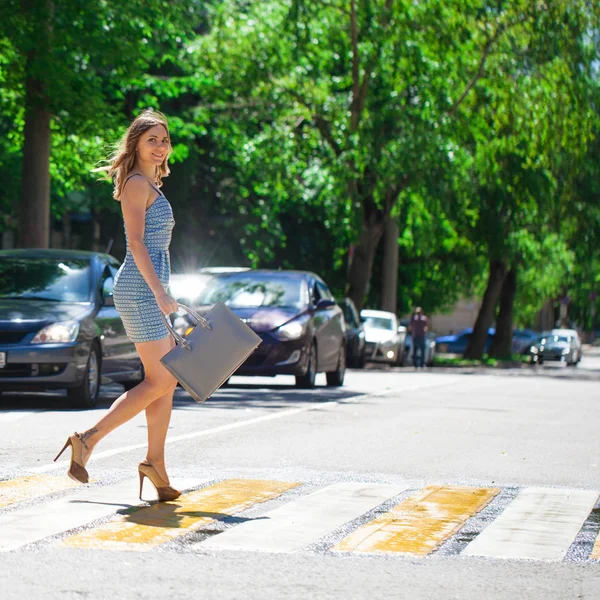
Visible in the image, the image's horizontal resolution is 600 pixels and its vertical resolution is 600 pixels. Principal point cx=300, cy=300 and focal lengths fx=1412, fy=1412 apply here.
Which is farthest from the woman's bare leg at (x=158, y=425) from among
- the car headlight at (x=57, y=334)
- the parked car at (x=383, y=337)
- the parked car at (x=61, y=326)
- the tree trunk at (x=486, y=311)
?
the tree trunk at (x=486, y=311)

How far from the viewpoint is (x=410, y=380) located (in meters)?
23.4

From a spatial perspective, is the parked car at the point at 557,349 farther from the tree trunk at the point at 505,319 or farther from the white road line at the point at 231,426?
the white road line at the point at 231,426

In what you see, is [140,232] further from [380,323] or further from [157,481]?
[380,323]

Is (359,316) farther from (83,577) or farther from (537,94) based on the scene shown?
(83,577)

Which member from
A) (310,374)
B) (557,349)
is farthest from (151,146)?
(557,349)

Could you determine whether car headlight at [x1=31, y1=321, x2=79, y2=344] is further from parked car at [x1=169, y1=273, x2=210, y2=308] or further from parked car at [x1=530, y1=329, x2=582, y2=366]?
parked car at [x1=530, y1=329, x2=582, y2=366]

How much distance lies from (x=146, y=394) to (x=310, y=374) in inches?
439

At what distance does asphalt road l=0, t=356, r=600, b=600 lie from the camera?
507 centimetres

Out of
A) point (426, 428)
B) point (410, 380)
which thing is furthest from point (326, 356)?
point (426, 428)

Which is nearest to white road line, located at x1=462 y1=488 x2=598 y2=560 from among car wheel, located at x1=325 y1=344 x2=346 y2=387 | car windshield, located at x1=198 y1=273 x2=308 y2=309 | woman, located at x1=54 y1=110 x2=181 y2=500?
woman, located at x1=54 y1=110 x2=181 y2=500

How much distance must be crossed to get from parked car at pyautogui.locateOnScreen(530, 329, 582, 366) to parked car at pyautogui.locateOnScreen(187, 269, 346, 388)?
34.8 m

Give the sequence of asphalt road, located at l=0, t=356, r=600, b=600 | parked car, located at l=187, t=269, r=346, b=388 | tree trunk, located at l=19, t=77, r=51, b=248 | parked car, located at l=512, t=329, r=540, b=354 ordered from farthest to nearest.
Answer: parked car, located at l=512, t=329, r=540, b=354
tree trunk, located at l=19, t=77, r=51, b=248
parked car, located at l=187, t=269, r=346, b=388
asphalt road, located at l=0, t=356, r=600, b=600

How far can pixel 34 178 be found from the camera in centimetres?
2177

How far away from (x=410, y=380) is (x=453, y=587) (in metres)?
18.4
